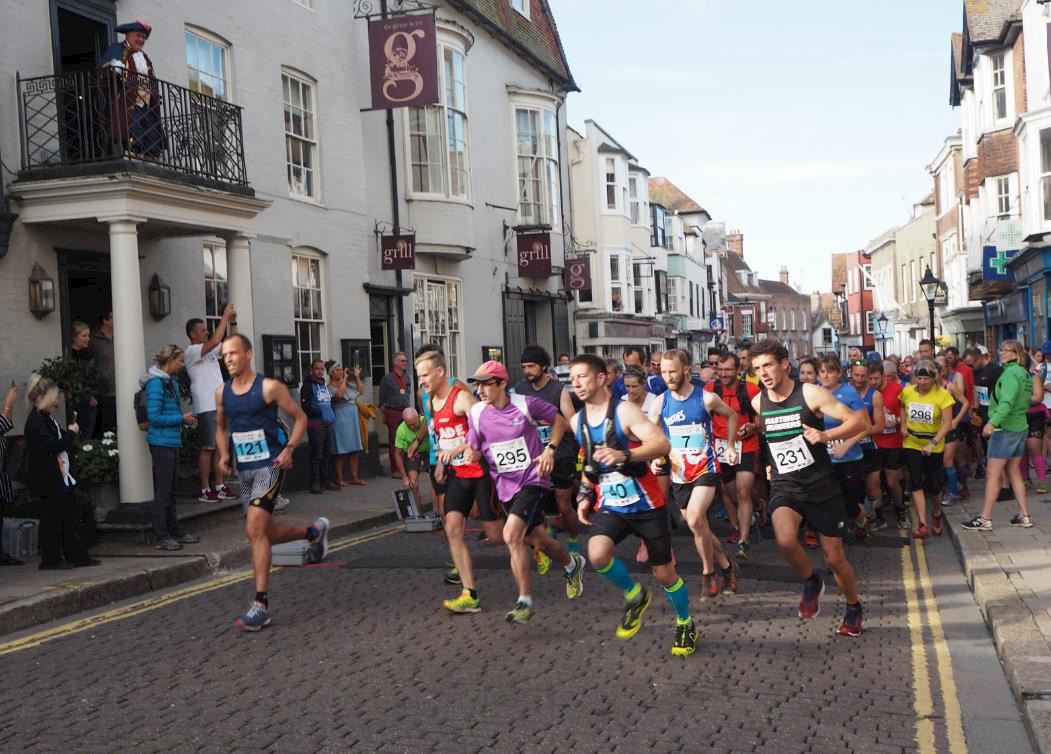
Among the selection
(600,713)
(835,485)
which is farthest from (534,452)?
(600,713)

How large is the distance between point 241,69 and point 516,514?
1039 cm

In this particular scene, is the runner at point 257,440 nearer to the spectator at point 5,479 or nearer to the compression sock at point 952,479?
the spectator at point 5,479

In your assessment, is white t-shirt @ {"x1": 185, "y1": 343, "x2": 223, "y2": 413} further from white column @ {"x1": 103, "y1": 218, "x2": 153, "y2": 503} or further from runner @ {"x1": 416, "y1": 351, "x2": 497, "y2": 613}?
runner @ {"x1": 416, "y1": 351, "x2": 497, "y2": 613}

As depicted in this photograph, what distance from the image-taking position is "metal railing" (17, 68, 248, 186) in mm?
11336

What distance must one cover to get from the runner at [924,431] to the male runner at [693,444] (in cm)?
352

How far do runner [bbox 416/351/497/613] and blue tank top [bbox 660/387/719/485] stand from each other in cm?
143

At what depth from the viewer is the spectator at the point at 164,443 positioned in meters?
10.4

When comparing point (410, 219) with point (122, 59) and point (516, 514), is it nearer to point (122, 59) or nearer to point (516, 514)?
point (122, 59)

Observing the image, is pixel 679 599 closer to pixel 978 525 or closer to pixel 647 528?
pixel 647 528

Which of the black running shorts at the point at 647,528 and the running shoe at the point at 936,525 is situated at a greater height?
the black running shorts at the point at 647,528

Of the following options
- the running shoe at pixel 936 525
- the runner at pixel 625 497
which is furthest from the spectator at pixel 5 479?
the running shoe at pixel 936 525

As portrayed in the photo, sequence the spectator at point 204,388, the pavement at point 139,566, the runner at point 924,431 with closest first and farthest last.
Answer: the pavement at point 139,566
the runner at point 924,431
the spectator at point 204,388

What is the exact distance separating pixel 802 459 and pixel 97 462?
23.7 ft

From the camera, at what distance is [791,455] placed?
6.78 meters
